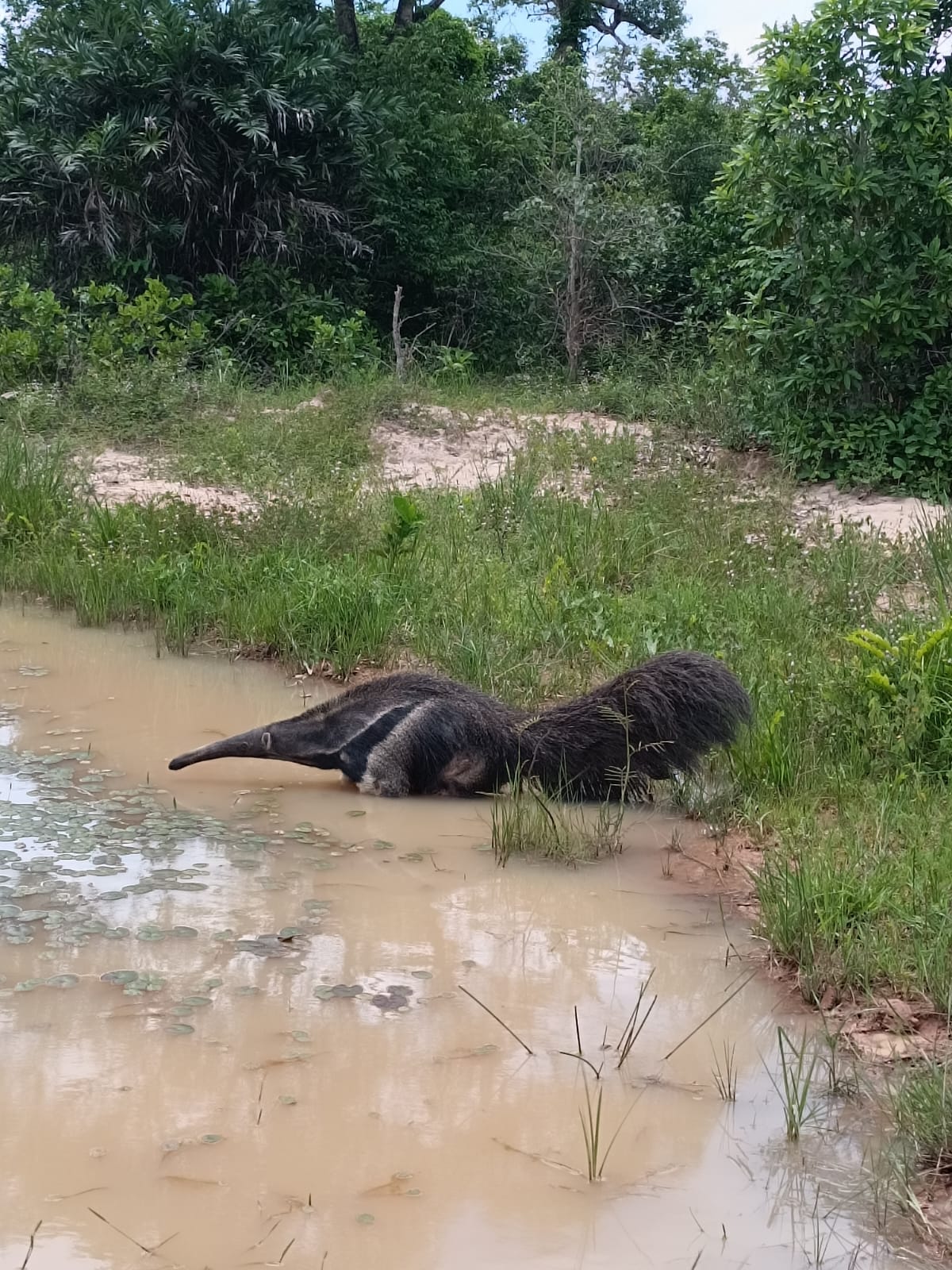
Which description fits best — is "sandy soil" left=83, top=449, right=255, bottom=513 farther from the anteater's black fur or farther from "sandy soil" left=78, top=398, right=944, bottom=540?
the anteater's black fur

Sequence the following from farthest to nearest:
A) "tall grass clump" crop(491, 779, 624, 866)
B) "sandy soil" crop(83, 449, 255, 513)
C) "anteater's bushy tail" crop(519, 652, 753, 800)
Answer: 1. "sandy soil" crop(83, 449, 255, 513)
2. "anteater's bushy tail" crop(519, 652, 753, 800)
3. "tall grass clump" crop(491, 779, 624, 866)

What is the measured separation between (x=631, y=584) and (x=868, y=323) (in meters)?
3.57

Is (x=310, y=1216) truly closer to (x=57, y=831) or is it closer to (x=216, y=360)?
(x=57, y=831)

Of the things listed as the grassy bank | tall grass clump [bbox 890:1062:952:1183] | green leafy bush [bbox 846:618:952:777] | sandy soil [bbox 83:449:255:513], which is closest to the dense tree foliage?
the grassy bank

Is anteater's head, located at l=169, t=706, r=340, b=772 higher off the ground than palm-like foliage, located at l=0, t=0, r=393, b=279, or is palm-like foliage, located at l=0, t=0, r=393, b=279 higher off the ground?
palm-like foliage, located at l=0, t=0, r=393, b=279

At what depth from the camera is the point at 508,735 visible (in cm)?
495

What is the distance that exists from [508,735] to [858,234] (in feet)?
21.2

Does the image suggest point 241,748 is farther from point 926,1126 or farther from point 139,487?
point 139,487

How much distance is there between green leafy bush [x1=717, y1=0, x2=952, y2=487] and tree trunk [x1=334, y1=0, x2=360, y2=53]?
9.59 meters

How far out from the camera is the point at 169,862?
427 centimetres

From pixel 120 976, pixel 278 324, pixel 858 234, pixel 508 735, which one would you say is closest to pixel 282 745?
pixel 508 735

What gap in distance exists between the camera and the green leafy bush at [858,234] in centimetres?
933

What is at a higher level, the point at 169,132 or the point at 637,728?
the point at 169,132

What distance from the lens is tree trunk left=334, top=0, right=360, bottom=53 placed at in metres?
17.7
